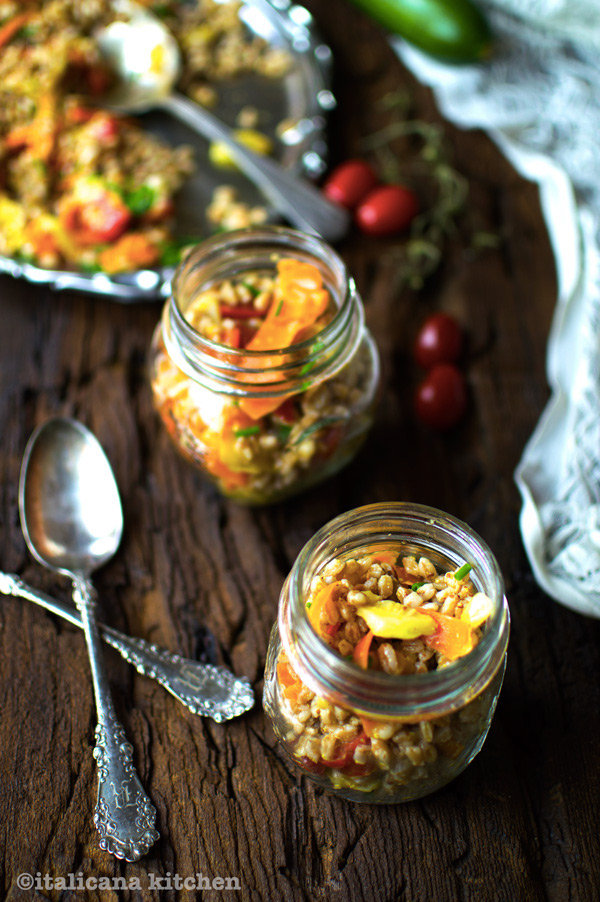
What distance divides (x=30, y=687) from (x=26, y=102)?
1.71m

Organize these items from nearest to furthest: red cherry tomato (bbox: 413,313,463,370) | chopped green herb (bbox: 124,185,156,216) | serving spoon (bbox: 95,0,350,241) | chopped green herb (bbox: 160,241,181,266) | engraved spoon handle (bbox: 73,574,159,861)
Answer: engraved spoon handle (bbox: 73,574,159,861), red cherry tomato (bbox: 413,313,463,370), chopped green herb (bbox: 160,241,181,266), chopped green herb (bbox: 124,185,156,216), serving spoon (bbox: 95,0,350,241)

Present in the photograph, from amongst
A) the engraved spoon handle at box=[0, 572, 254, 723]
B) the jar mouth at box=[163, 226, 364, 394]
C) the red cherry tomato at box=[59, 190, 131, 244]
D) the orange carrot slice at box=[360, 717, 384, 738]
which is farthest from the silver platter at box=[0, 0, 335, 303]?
the orange carrot slice at box=[360, 717, 384, 738]

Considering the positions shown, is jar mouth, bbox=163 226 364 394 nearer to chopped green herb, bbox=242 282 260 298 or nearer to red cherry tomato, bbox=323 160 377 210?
chopped green herb, bbox=242 282 260 298

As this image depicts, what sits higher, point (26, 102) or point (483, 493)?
point (26, 102)

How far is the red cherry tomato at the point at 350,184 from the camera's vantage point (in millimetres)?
2234

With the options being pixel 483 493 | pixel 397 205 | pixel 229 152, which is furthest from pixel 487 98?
pixel 483 493

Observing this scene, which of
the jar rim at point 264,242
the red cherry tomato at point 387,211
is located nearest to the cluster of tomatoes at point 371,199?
the red cherry tomato at point 387,211

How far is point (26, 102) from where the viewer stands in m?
2.34

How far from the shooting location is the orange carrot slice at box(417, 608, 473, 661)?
122cm

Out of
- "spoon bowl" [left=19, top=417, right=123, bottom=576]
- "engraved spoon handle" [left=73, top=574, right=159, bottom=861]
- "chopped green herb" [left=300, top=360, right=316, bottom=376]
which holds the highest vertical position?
"chopped green herb" [left=300, top=360, right=316, bottom=376]

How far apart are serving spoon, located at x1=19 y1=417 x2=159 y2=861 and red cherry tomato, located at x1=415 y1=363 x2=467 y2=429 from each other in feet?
2.44

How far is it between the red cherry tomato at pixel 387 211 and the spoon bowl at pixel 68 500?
972 millimetres

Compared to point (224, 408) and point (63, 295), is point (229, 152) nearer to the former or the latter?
point (63, 295)

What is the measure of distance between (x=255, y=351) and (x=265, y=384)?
8 centimetres
